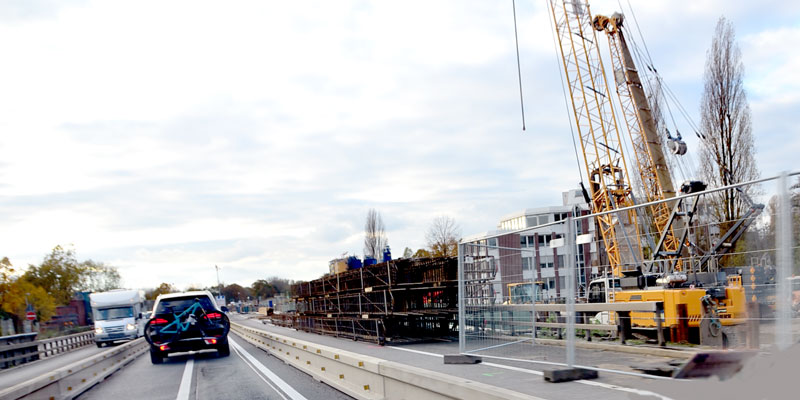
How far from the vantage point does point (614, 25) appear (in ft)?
117

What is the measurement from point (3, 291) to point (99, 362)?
40.6 metres

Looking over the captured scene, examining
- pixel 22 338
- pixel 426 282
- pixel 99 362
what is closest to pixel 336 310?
pixel 426 282

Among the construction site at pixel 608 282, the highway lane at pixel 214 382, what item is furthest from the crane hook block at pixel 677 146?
the highway lane at pixel 214 382

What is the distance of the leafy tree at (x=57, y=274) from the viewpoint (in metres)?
70.7

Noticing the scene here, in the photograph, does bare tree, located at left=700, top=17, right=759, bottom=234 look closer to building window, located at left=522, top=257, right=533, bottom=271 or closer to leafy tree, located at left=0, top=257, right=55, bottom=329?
building window, located at left=522, top=257, right=533, bottom=271

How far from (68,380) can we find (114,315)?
26193 millimetres

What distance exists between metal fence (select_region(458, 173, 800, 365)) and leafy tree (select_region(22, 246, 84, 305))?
73.0 metres

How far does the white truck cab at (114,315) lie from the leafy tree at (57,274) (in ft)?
135

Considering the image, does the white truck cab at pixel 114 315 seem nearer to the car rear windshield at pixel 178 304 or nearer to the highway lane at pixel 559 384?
the car rear windshield at pixel 178 304

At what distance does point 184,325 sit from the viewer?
17.4 meters

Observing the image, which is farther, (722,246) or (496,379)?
(496,379)

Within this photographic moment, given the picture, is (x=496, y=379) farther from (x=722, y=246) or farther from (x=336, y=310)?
(x=336, y=310)

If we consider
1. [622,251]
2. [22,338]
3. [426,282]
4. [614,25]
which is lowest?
[22,338]

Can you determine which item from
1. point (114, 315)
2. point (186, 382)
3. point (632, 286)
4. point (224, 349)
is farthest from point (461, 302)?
point (114, 315)
